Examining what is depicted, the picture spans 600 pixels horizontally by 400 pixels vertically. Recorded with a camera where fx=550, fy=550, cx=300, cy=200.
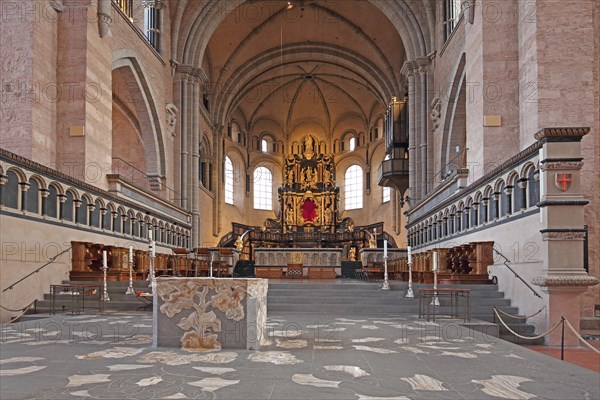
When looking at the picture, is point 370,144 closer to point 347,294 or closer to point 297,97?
point 297,97

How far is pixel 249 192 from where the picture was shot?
39188 millimetres

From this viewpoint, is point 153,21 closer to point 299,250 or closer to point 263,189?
point 299,250

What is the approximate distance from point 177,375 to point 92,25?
12143 millimetres

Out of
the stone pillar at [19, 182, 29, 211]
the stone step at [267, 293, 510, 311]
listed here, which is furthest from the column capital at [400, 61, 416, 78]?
the stone pillar at [19, 182, 29, 211]

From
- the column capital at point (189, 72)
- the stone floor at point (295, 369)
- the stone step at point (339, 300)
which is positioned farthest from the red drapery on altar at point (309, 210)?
the stone floor at point (295, 369)

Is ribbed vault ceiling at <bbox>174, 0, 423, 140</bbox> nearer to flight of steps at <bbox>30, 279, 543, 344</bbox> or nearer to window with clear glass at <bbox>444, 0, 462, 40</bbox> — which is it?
window with clear glass at <bbox>444, 0, 462, 40</bbox>

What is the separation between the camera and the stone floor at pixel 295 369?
400 centimetres

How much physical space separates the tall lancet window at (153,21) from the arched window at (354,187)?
2037 centimetres

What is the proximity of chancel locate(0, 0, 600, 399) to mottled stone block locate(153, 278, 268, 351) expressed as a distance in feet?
0.07

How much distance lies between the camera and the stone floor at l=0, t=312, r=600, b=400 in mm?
4004

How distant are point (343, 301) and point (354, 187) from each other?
2901cm

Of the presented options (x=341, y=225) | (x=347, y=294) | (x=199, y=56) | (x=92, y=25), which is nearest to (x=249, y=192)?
(x=341, y=225)

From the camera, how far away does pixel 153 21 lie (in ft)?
71.7

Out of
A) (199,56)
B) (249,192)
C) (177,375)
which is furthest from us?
(249,192)
